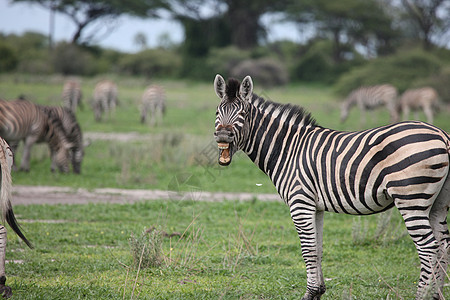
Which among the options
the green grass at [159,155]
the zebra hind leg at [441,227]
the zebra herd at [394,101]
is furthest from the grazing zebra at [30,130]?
the zebra herd at [394,101]

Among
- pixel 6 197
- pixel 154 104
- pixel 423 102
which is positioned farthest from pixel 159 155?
pixel 423 102

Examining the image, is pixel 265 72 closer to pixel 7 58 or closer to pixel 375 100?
pixel 375 100

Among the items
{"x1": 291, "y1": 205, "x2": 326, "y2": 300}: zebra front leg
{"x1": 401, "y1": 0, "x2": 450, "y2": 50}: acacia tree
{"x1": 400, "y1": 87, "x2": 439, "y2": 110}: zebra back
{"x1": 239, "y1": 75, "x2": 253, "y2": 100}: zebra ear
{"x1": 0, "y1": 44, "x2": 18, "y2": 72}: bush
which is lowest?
{"x1": 291, "y1": 205, "x2": 326, "y2": 300}: zebra front leg

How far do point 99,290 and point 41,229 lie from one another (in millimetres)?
2915

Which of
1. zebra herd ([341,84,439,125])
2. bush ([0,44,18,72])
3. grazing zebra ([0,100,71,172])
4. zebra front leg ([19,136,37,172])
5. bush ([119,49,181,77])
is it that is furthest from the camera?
bush ([119,49,181,77])

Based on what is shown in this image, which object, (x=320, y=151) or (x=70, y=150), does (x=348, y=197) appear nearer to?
(x=320, y=151)

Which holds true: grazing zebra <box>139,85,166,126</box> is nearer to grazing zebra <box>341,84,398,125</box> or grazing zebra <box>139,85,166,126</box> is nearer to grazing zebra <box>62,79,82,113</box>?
grazing zebra <box>62,79,82,113</box>

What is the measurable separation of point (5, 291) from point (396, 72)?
1306 inches

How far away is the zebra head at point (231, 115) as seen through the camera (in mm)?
4695

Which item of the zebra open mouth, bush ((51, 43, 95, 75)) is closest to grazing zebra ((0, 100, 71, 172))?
the zebra open mouth

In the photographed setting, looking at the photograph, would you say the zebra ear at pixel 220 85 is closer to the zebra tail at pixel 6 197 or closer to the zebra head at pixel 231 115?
the zebra head at pixel 231 115

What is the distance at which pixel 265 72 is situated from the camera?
39.2 meters

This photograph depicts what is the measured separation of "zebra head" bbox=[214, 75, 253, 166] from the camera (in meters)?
4.70

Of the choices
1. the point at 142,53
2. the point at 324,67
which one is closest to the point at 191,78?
the point at 142,53
